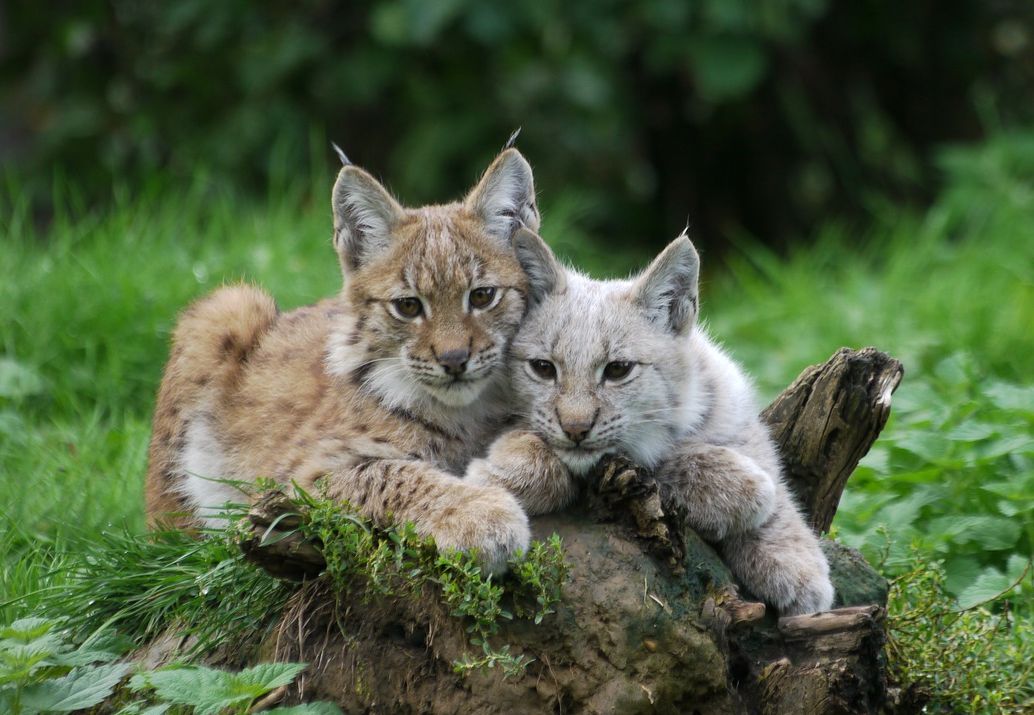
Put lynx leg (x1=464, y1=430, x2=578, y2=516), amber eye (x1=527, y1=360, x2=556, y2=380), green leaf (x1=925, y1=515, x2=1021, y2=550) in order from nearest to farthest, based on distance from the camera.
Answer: lynx leg (x1=464, y1=430, x2=578, y2=516)
amber eye (x1=527, y1=360, x2=556, y2=380)
green leaf (x1=925, y1=515, x2=1021, y2=550)

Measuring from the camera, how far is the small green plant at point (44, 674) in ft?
12.2

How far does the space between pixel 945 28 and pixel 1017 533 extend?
20.0 feet

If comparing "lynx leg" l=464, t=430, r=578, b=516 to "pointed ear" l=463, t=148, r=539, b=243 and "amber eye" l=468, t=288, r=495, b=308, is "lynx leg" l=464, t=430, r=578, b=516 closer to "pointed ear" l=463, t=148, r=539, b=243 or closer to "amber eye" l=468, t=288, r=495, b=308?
"amber eye" l=468, t=288, r=495, b=308

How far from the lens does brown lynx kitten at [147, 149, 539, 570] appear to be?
4320 mm

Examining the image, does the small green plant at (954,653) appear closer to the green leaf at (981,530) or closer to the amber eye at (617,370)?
the green leaf at (981,530)

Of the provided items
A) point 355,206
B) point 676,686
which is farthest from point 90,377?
point 676,686

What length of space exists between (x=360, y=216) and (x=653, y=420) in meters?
1.37

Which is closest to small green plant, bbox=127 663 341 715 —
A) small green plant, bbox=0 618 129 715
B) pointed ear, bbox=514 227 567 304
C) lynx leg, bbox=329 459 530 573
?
small green plant, bbox=0 618 129 715

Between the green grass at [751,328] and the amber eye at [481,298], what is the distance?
174 cm

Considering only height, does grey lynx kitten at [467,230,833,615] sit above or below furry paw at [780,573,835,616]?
above

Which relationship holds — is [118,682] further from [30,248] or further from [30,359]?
[30,248]

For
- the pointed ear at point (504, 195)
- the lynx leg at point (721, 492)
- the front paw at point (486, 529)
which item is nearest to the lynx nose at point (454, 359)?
the front paw at point (486, 529)

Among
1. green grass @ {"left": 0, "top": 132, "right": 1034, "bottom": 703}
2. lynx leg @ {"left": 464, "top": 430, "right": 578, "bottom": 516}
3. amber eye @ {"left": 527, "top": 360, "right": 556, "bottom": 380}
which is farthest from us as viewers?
green grass @ {"left": 0, "top": 132, "right": 1034, "bottom": 703}

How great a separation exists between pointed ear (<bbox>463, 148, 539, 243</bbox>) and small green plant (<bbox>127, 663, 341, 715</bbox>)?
6.11ft
